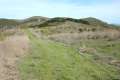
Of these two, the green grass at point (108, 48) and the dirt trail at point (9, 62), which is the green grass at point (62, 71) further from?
the green grass at point (108, 48)

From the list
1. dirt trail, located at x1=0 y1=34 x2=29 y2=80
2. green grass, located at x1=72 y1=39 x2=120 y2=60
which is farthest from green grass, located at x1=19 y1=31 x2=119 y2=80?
green grass, located at x1=72 y1=39 x2=120 y2=60

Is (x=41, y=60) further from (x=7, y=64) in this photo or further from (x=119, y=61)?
(x=119, y=61)

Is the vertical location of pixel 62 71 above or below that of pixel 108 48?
above

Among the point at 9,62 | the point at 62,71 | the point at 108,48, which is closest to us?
the point at 62,71

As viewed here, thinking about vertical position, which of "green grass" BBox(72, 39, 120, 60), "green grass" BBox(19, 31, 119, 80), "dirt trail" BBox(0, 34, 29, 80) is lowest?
"green grass" BBox(72, 39, 120, 60)

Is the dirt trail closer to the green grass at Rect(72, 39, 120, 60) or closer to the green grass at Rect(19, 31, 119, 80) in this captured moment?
the green grass at Rect(19, 31, 119, 80)

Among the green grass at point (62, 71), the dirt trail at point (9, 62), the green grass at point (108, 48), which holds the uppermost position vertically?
the dirt trail at point (9, 62)

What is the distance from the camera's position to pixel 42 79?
41.0ft

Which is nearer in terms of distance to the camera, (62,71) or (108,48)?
(62,71)

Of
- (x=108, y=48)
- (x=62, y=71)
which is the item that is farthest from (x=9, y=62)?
(x=108, y=48)

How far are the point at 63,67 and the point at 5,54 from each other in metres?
4.31

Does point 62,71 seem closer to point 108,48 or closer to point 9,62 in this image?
point 9,62

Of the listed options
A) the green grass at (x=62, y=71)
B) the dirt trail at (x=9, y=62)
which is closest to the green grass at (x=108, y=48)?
the green grass at (x=62, y=71)

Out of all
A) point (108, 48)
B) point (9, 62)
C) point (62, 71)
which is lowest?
point (108, 48)
